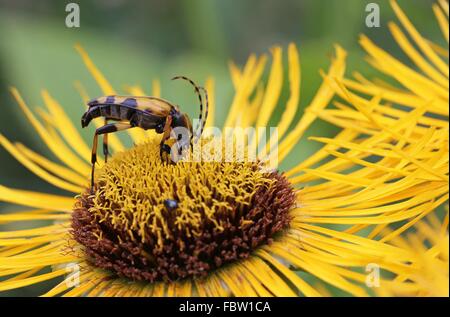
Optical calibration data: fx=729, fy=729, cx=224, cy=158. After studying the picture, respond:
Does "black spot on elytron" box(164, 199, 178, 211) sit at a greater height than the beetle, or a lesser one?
lesser

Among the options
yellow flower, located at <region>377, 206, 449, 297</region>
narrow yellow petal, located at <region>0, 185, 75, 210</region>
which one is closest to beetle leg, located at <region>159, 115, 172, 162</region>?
narrow yellow petal, located at <region>0, 185, 75, 210</region>

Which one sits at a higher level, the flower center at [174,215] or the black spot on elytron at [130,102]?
the black spot on elytron at [130,102]

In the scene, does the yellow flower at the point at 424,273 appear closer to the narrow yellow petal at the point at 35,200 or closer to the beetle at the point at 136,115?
the beetle at the point at 136,115

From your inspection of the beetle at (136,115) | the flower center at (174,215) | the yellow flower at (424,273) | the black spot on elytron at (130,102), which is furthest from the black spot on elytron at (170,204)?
the yellow flower at (424,273)

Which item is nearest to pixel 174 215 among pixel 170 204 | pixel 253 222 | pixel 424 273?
pixel 170 204

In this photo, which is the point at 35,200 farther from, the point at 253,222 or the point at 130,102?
the point at 253,222

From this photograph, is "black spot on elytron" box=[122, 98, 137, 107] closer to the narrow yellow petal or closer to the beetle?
the beetle

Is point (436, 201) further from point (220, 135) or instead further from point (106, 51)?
point (106, 51)
